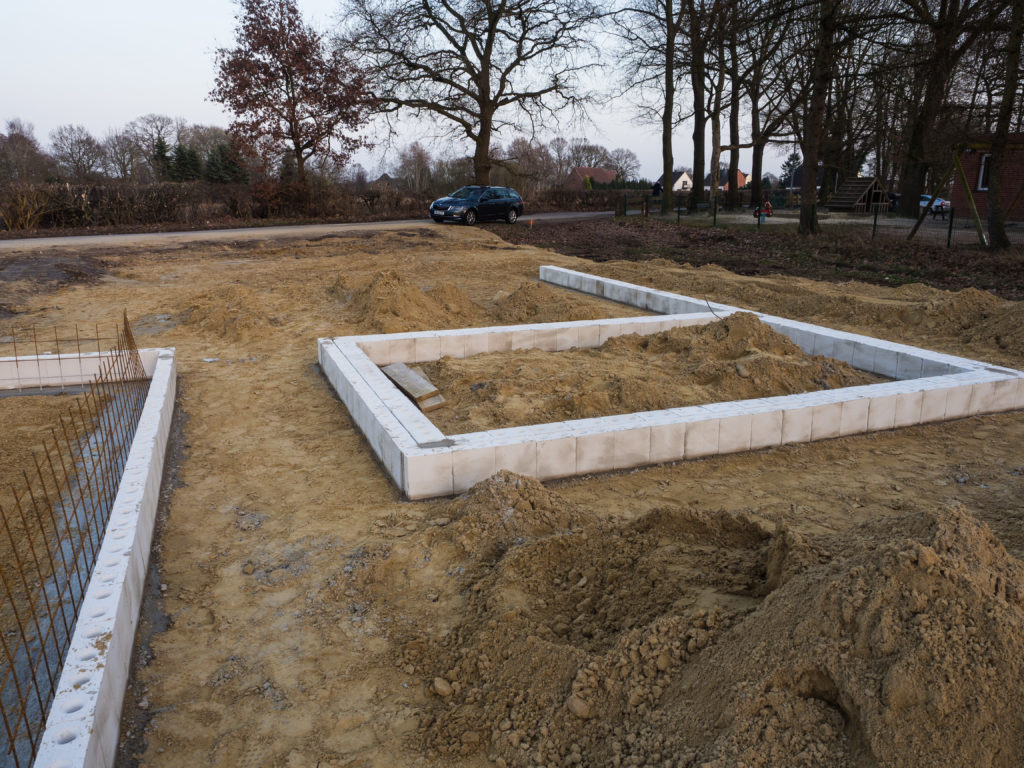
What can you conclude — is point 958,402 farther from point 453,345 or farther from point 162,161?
point 162,161

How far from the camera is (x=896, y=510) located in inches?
167

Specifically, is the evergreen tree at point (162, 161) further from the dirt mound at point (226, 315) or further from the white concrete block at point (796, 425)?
the white concrete block at point (796, 425)

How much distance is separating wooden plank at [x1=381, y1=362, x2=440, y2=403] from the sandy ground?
568mm

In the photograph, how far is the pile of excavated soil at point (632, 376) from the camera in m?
5.68

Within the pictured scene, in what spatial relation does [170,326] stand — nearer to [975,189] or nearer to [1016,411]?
[1016,411]

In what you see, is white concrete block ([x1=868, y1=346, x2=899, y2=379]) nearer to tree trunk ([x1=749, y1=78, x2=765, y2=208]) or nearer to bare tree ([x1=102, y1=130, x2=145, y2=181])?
tree trunk ([x1=749, y1=78, x2=765, y2=208])

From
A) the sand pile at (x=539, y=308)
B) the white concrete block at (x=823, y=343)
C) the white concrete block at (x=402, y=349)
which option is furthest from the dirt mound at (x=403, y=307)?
the white concrete block at (x=823, y=343)

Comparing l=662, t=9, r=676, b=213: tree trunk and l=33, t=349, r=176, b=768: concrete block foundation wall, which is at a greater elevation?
l=662, t=9, r=676, b=213: tree trunk

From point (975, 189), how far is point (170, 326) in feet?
83.0

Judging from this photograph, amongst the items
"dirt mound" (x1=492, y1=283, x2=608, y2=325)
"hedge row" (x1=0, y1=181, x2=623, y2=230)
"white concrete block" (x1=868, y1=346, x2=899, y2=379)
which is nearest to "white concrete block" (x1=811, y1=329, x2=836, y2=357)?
"white concrete block" (x1=868, y1=346, x2=899, y2=379)

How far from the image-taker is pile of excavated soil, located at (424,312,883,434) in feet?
18.6

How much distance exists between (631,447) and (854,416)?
73.0 inches

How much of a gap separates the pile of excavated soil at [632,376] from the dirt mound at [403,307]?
1949 millimetres

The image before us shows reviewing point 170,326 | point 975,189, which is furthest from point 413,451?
point 975,189
